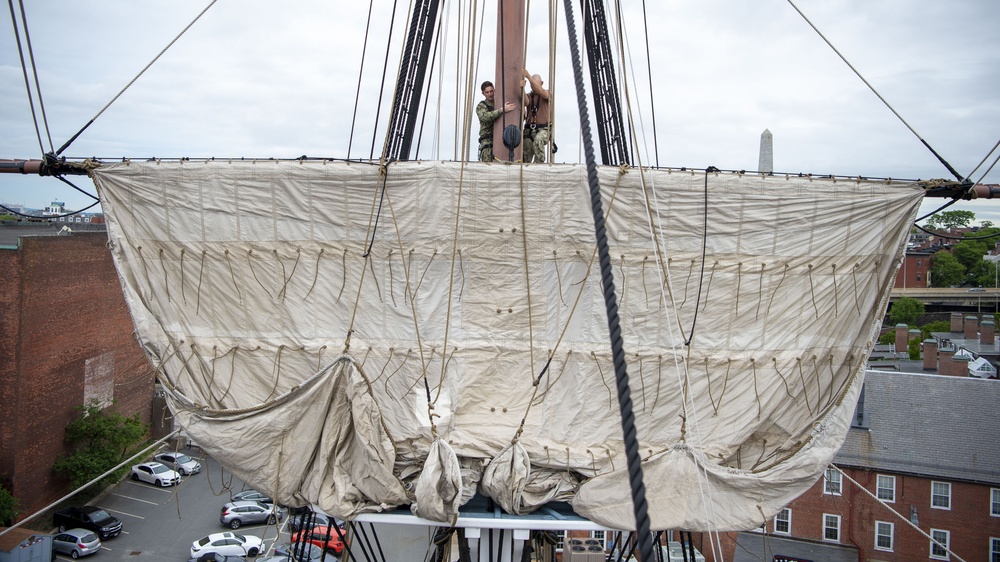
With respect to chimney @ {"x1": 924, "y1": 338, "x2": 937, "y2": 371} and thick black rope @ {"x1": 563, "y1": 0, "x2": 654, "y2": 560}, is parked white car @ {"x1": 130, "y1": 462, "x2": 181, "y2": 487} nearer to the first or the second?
thick black rope @ {"x1": 563, "y1": 0, "x2": 654, "y2": 560}

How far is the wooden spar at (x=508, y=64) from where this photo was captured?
31.8ft

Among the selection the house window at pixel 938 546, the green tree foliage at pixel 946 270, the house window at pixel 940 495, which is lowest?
the house window at pixel 938 546

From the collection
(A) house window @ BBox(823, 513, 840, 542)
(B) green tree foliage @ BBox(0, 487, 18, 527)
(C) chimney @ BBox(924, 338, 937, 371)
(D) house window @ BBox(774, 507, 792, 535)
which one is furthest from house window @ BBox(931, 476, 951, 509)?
(B) green tree foliage @ BBox(0, 487, 18, 527)

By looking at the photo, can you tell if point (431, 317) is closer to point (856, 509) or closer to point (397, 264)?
point (397, 264)

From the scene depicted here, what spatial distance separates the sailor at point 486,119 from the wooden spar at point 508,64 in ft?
0.23

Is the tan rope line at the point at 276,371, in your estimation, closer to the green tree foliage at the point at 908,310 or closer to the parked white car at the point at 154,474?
the parked white car at the point at 154,474

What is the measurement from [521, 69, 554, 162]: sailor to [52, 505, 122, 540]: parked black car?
65.8ft

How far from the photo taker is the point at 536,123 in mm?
9734

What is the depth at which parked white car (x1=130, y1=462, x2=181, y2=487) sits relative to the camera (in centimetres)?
2620

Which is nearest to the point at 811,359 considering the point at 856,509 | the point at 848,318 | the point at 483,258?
the point at 848,318

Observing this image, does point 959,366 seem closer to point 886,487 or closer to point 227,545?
point 886,487

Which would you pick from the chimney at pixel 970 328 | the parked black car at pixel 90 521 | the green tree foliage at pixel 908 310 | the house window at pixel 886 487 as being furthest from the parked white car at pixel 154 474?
the green tree foliage at pixel 908 310

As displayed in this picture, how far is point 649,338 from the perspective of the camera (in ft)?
24.8

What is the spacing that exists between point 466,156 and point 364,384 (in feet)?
9.49
